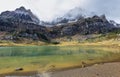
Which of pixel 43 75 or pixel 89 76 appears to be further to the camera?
pixel 43 75

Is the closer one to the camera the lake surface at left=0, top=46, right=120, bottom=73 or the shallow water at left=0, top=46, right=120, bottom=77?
the lake surface at left=0, top=46, right=120, bottom=73

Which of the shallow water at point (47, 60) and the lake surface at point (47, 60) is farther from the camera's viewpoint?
the shallow water at point (47, 60)

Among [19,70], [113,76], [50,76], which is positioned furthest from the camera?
[19,70]

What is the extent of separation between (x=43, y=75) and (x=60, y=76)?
3.72 metres

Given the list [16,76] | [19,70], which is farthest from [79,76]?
[19,70]

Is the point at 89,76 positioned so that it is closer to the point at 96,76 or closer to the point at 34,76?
the point at 96,76

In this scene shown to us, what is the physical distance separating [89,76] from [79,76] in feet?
5.94

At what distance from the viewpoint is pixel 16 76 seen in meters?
46.3

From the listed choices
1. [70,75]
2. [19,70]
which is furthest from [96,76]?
[19,70]

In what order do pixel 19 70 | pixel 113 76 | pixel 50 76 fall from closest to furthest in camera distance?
pixel 113 76 < pixel 50 76 < pixel 19 70

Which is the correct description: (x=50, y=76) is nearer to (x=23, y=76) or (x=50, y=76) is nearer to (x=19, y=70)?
(x=23, y=76)

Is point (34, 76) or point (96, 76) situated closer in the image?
point (96, 76)

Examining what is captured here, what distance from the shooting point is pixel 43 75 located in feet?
153

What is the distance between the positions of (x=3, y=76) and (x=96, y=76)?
58.3 ft
